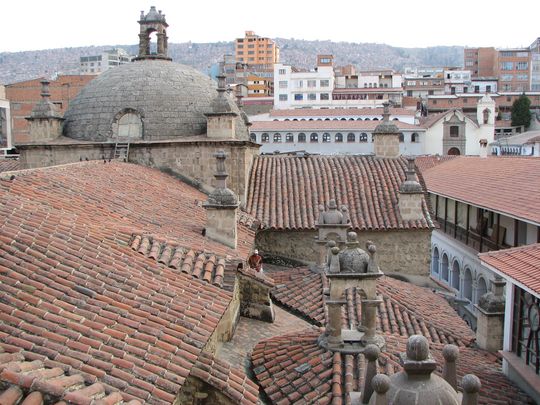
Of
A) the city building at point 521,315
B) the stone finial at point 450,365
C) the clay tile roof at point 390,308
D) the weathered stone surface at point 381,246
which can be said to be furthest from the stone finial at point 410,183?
the stone finial at point 450,365

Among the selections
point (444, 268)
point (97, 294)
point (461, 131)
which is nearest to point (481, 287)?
point (444, 268)

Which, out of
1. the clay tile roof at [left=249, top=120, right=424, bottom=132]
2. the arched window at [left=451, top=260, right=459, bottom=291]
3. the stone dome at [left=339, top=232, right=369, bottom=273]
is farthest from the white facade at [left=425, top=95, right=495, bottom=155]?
the stone dome at [left=339, top=232, right=369, bottom=273]

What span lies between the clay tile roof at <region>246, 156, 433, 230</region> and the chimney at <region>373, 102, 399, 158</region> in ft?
2.05

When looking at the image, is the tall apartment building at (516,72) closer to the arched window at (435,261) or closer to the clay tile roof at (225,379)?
the arched window at (435,261)

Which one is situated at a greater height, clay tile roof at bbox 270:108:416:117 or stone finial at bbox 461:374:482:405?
clay tile roof at bbox 270:108:416:117

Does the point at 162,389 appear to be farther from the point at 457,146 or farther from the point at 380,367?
the point at 457,146

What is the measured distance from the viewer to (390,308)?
14.7 meters

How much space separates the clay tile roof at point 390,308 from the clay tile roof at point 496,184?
485 cm

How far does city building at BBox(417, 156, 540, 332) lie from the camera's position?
22.5 meters

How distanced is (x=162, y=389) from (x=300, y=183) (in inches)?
630

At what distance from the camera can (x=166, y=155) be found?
19.8 meters

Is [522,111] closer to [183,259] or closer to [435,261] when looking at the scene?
[435,261]

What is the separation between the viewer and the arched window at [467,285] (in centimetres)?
2886

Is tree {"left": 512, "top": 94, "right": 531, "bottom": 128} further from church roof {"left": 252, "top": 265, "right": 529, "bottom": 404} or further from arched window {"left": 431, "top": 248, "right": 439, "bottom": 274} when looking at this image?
church roof {"left": 252, "top": 265, "right": 529, "bottom": 404}
